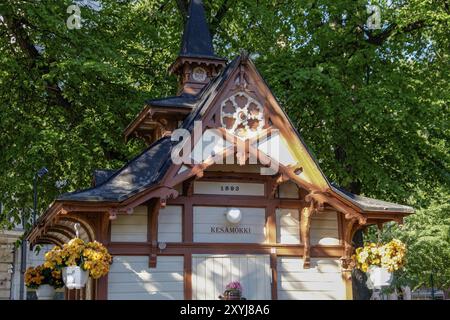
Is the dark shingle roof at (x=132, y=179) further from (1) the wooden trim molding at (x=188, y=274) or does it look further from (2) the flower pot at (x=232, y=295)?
(2) the flower pot at (x=232, y=295)

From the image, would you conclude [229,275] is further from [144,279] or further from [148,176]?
[148,176]

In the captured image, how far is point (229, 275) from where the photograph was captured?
1184 cm

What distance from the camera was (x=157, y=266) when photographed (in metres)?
11.5

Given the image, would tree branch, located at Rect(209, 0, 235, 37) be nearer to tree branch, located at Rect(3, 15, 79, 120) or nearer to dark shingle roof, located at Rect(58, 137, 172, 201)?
tree branch, located at Rect(3, 15, 79, 120)

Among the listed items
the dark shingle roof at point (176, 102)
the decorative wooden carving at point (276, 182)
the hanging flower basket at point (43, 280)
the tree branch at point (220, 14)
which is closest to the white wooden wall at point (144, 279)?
the hanging flower basket at point (43, 280)

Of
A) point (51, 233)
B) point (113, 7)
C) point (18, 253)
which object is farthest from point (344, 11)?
point (18, 253)

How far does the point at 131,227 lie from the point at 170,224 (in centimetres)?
71

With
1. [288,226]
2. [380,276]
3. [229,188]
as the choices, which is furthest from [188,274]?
[380,276]

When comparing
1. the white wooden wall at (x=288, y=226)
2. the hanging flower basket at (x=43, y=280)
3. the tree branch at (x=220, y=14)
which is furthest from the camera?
the tree branch at (x=220, y=14)

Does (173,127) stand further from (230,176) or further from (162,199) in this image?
(162,199)

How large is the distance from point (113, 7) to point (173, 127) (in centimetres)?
744

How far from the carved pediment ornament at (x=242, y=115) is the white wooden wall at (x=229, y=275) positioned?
89.9 inches

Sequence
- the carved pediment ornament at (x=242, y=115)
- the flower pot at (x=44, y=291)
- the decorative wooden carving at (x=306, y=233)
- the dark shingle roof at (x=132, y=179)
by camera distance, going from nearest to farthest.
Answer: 1. the dark shingle roof at (x=132, y=179)
2. the flower pot at (x=44, y=291)
3. the carved pediment ornament at (x=242, y=115)
4. the decorative wooden carving at (x=306, y=233)

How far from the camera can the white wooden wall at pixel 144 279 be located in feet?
36.7
